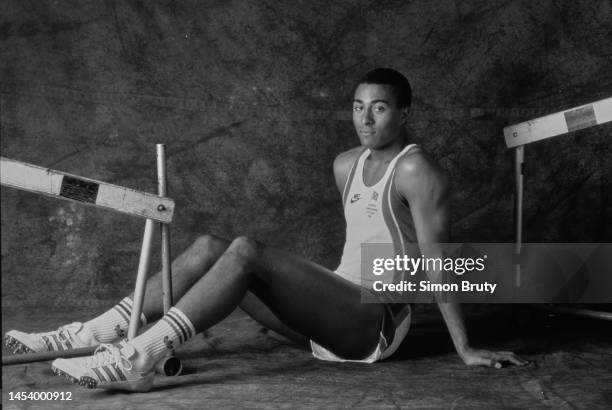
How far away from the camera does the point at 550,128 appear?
3.21 m

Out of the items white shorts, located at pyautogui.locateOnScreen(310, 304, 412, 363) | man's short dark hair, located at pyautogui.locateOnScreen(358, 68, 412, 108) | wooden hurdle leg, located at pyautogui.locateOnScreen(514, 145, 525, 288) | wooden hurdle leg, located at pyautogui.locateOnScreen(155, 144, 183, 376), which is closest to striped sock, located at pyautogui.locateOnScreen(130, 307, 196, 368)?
wooden hurdle leg, located at pyautogui.locateOnScreen(155, 144, 183, 376)

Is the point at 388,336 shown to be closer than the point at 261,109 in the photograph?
Yes

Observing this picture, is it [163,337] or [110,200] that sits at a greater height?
[110,200]

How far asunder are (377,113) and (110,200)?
0.95m

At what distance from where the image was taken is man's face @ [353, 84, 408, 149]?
2.97 m

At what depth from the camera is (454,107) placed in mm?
4094

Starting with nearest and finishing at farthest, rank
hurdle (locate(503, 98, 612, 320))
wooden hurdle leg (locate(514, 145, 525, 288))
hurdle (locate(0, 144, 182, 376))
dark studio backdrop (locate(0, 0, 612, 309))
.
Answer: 1. hurdle (locate(0, 144, 182, 376))
2. hurdle (locate(503, 98, 612, 320))
3. wooden hurdle leg (locate(514, 145, 525, 288))
4. dark studio backdrop (locate(0, 0, 612, 309))

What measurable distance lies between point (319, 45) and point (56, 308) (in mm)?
1727

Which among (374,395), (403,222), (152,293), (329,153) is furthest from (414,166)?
(329,153)

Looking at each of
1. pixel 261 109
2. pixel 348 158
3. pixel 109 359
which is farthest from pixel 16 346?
pixel 261 109

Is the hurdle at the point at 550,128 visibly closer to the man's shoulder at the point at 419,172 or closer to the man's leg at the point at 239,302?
the man's shoulder at the point at 419,172

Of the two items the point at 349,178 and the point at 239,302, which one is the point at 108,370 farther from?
the point at 349,178

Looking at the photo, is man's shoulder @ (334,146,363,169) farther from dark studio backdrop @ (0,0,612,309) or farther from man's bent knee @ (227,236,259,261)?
dark studio backdrop @ (0,0,612,309)

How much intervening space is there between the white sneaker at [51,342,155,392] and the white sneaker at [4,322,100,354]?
279 mm
